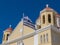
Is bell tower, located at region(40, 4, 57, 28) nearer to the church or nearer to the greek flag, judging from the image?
the church

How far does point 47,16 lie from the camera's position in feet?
117

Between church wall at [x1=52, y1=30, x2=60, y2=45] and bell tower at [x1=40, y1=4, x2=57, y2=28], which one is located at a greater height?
bell tower at [x1=40, y1=4, x2=57, y2=28]

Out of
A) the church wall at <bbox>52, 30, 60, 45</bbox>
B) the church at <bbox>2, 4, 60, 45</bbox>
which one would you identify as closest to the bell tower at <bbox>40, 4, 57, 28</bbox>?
the church at <bbox>2, 4, 60, 45</bbox>

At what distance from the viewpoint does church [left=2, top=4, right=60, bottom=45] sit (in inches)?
1355

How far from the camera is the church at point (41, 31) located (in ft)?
113

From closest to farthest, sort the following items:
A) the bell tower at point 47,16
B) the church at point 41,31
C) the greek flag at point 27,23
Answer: the church at point 41,31 < the bell tower at point 47,16 < the greek flag at point 27,23

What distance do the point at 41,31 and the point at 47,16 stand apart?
2.85m

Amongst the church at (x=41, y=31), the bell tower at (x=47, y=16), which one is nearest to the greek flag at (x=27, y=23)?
the church at (x=41, y=31)

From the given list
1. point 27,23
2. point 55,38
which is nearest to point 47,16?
point 55,38

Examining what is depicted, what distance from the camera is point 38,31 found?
36.0 m

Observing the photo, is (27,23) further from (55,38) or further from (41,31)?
(55,38)

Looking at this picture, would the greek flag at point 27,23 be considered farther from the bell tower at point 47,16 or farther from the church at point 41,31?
the bell tower at point 47,16

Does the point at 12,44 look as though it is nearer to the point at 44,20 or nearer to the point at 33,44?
the point at 33,44

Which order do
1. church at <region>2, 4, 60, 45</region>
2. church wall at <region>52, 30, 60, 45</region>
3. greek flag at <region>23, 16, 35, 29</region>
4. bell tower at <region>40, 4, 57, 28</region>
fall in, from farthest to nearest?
greek flag at <region>23, 16, 35, 29</region> < bell tower at <region>40, 4, 57, 28</region> < church at <region>2, 4, 60, 45</region> < church wall at <region>52, 30, 60, 45</region>
